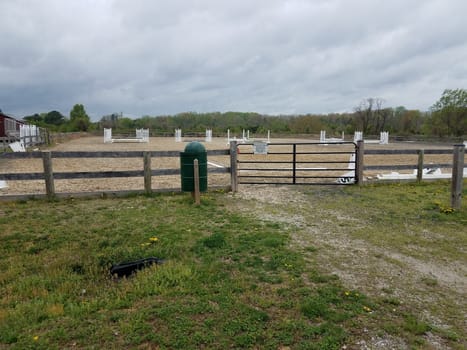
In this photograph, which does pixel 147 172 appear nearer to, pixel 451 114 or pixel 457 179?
pixel 457 179

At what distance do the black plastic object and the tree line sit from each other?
157 feet

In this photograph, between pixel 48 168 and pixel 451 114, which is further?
pixel 451 114

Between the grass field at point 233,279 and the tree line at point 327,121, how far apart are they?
4538 centimetres

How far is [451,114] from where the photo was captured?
4250cm

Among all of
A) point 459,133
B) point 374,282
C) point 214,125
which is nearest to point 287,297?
point 374,282

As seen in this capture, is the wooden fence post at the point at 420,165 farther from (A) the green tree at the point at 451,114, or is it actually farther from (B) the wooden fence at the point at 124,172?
(A) the green tree at the point at 451,114

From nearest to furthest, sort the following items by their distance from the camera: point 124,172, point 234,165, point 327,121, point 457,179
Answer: point 457,179
point 124,172
point 234,165
point 327,121

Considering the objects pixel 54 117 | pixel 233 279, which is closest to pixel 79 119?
pixel 54 117

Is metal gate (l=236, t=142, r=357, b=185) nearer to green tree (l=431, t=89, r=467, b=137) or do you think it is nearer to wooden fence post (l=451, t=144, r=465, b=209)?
wooden fence post (l=451, t=144, r=465, b=209)

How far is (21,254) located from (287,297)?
313cm

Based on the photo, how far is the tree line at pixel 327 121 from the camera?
42906 mm

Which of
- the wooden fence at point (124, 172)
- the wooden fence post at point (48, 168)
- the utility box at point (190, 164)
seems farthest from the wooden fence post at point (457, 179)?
the wooden fence post at point (48, 168)

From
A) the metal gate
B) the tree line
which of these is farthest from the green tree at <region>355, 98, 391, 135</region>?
the metal gate

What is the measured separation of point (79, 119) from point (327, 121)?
4724 centimetres
